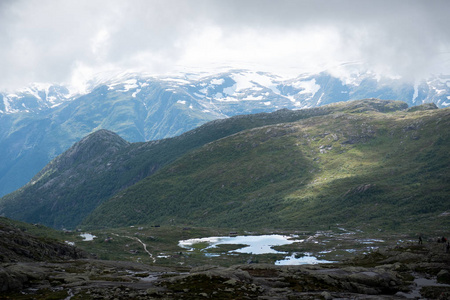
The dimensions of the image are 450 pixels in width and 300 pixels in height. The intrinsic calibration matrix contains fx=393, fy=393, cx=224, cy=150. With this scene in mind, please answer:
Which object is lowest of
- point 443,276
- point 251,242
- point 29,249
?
point 443,276

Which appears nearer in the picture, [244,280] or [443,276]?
[244,280]

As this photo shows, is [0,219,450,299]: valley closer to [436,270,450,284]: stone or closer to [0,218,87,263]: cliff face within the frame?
[436,270,450,284]: stone

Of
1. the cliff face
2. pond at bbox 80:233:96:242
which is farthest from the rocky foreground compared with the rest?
pond at bbox 80:233:96:242

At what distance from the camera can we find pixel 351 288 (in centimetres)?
5956

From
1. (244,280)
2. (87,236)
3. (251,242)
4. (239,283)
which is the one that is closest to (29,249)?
(244,280)

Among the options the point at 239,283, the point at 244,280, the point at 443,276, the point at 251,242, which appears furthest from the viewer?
the point at 251,242

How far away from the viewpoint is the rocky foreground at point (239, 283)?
54156 millimetres

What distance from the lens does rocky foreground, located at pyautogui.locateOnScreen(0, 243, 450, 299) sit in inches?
2132

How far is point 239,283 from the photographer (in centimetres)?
5906

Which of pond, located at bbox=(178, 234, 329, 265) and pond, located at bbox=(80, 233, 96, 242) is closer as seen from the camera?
pond, located at bbox=(178, 234, 329, 265)

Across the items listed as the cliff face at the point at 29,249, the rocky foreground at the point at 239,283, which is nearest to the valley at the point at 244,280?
the rocky foreground at the point at 239,283

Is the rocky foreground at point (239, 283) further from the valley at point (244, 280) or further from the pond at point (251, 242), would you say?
the pond at point (251, 242)

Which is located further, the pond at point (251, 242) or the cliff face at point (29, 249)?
the pond at point (251, 242)

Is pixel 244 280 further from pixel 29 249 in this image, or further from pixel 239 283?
pixel 29 249
